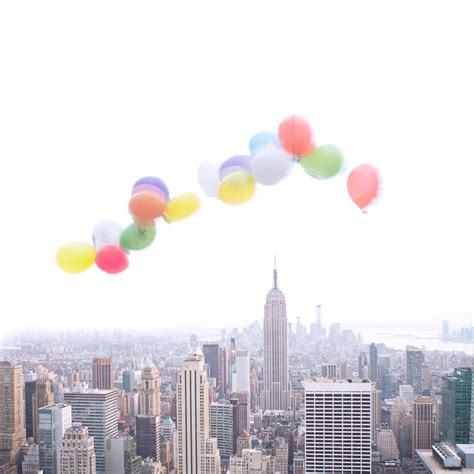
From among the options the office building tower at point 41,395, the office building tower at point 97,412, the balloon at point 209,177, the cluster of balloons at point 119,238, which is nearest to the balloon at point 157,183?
the cluster of balloons at point 119,238

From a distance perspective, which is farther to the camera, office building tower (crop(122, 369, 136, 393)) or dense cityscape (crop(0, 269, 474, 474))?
office building tower (crop(122, 369, 136, 393))

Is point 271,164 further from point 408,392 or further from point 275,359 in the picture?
point 408,392

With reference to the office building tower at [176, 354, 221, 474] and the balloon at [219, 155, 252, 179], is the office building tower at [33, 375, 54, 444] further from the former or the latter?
the balloon at [219, 155, 252, 179]

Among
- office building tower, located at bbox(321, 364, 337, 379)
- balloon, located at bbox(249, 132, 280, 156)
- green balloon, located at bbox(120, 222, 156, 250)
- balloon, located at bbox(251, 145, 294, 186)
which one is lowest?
office building tower, located at bbox(321, 364, 337, 379)

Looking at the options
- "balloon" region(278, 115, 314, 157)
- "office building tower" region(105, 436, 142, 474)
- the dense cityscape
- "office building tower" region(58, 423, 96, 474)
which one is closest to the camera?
"balloon" region(278, 115, 314, 157)

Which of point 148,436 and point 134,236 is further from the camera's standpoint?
Answer: point 148,436

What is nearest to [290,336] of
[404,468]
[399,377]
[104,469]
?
[399,377]

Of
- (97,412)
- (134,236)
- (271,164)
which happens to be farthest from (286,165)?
(97,412)

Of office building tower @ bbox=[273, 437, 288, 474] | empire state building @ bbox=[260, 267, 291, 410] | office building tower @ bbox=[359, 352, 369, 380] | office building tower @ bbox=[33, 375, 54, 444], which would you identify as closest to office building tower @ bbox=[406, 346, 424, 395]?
office building tower @ bbox=[359, 352, 369, 380]
